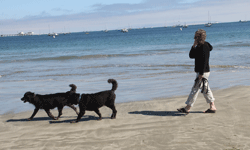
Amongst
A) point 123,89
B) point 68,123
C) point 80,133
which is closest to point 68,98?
point 68,123

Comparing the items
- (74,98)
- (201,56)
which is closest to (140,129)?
(74,98)

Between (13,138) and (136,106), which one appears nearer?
(13,138)

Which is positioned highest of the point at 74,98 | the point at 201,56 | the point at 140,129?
the point at 201,56

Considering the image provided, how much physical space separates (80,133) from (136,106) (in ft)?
7.15

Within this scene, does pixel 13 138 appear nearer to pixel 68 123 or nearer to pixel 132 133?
pixel 68 123

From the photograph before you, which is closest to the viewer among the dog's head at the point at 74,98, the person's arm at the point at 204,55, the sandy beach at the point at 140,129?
the sandy beach at the point at 140,129

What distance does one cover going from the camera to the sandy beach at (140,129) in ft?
13.6

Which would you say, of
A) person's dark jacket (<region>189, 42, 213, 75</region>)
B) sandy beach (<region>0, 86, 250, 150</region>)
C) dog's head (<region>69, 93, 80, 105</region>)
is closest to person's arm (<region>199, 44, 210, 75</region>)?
person's dark jacket (<region>189, 42, 213, 75</region>)

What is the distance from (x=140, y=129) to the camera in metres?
4.88

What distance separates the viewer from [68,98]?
18.4ft

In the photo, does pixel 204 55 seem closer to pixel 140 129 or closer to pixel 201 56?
pixel 201 56

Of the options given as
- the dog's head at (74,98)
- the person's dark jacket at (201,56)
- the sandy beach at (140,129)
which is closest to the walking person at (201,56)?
the person's dark jacket at (201,56)

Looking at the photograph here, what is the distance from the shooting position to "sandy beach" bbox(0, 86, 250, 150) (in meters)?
4.16

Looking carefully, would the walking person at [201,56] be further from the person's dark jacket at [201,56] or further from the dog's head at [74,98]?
the dog's head at [74,98]
